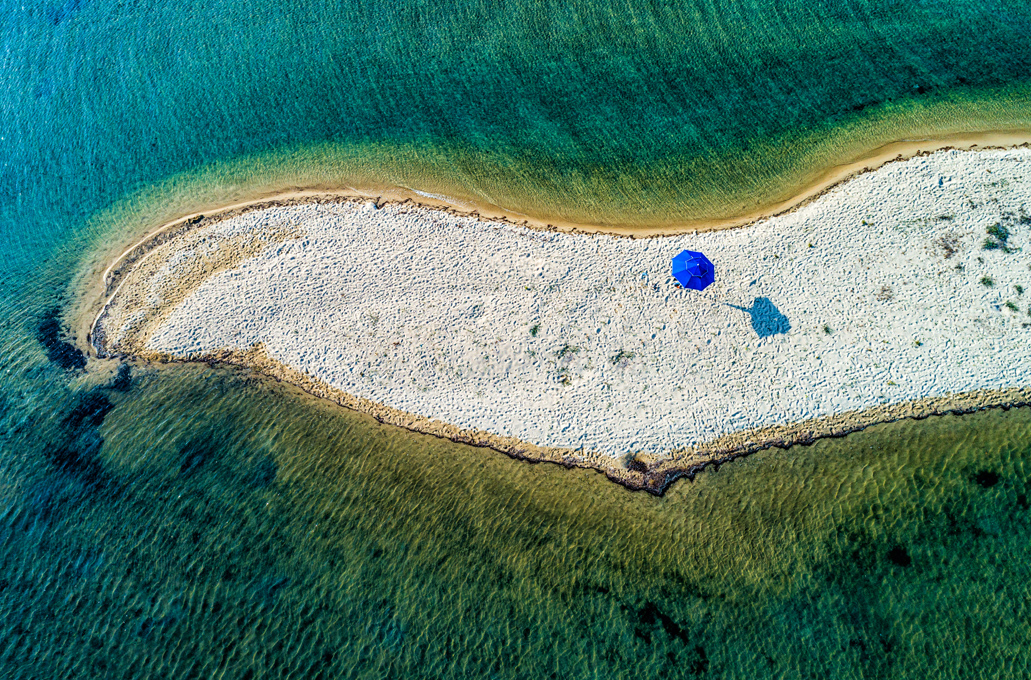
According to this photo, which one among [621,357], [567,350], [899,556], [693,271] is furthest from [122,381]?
[899,556]

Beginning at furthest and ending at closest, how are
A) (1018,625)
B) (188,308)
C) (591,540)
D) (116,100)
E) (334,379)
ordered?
1. (116,100)
2. (188,308)
3. (334,379)
4. (591,540)
5. (1018,625)

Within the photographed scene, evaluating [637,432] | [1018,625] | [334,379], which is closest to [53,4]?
[334,379]

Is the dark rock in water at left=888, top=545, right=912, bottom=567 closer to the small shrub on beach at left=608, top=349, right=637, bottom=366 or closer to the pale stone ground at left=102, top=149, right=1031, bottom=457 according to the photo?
the pale stone ground at left=102, top=149, right=1031, bottom=457

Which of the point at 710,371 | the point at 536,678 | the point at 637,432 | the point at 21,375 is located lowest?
the point at 536,678

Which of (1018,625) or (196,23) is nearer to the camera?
(1018,625)

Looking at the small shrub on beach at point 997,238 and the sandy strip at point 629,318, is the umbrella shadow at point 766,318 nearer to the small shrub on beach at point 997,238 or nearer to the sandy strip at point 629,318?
the sandy strip at point 629,318

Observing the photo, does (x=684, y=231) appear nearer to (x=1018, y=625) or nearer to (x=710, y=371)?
(x=710, y=371)
